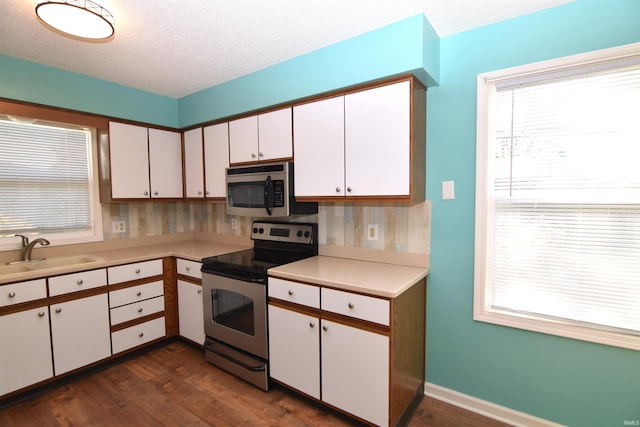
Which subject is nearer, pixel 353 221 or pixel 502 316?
pixel 502 316

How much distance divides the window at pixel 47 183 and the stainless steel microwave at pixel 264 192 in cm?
136

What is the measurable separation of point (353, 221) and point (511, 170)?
3.56 ft

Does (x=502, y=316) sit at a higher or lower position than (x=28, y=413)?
higher

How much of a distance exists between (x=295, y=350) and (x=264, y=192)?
1.16 meters

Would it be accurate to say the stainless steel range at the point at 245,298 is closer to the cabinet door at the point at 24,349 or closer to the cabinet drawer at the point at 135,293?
the cabinet drawer at the point at 135,293

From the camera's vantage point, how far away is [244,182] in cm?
258

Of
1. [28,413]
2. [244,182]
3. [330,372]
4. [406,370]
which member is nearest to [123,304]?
[28,413]

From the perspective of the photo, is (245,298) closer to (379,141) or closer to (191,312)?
(191,312)

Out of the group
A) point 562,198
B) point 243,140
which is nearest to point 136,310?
point 243,140

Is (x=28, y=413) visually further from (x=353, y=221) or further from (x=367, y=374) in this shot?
(x=353, y=221)

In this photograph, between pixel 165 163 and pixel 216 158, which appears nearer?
pixel 216 158

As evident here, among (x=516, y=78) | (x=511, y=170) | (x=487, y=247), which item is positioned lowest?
(x=487, y=247)

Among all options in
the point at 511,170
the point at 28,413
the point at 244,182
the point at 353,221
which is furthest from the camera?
the point at 244,182

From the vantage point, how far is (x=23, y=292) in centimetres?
202
